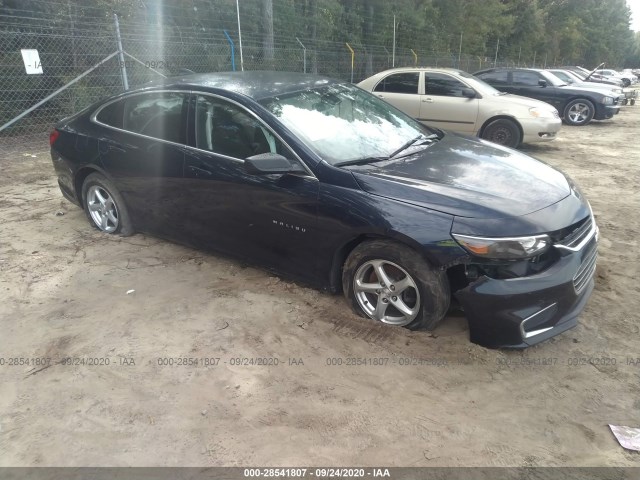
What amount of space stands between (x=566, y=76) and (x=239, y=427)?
1606 centimetres

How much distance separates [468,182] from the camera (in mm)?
3117

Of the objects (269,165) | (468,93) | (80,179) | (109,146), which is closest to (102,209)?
(80,179)

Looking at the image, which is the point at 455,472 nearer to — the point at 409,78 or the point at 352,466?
the point at 352,466

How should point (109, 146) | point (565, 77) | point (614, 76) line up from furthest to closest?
point (614, 76) < point (565, 77) < point (109, 146)

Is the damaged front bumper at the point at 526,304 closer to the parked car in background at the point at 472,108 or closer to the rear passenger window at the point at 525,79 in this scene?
the parked car in background at the point at 472,108

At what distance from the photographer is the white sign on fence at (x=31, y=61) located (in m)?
8.06

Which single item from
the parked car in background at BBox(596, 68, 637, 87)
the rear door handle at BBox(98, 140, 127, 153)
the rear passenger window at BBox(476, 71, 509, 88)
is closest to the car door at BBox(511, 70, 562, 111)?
the rear passenger window at BBox(476, 71, 509, 88)

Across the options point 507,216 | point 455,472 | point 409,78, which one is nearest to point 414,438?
point 455,472

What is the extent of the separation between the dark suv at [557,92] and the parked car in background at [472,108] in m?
3.97

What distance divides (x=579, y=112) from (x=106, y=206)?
12.9 m

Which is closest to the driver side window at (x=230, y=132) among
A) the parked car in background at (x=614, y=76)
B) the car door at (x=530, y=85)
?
the car door at (x=530, y=85)

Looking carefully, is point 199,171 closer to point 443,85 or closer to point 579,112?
point 443,85

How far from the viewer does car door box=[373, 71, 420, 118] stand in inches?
370

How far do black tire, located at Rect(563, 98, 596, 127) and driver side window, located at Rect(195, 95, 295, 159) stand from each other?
1245 centimetres
